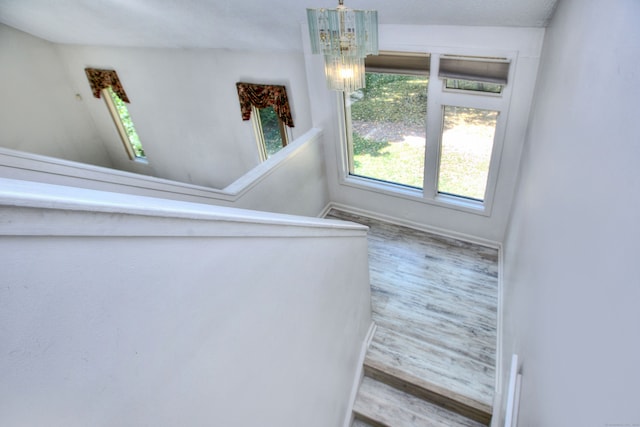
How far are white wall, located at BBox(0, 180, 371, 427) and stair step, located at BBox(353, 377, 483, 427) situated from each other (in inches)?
56.6

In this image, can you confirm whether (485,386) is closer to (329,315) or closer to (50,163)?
(329,315)

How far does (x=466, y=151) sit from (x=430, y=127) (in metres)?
0.46

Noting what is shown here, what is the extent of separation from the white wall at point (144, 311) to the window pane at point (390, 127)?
250cm

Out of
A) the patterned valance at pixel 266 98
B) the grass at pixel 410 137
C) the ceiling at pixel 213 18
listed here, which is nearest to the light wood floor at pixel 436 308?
the grass at pixel 410 137

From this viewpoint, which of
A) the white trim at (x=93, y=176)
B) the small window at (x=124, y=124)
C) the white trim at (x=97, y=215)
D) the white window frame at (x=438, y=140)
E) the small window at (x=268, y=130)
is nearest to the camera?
the white trim at (x=97, y=215)

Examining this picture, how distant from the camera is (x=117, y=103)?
6.36 m

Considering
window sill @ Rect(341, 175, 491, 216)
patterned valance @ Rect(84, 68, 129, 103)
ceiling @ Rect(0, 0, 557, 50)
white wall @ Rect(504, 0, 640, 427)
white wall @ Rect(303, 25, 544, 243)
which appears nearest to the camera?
white wall @ Rect(504, 0, 640, 427)

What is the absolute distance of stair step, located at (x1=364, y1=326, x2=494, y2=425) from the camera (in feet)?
8.58

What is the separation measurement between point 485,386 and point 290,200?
8.08 feet

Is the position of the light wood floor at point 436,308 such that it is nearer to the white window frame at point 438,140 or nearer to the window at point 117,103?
the white window frame at point 438,140

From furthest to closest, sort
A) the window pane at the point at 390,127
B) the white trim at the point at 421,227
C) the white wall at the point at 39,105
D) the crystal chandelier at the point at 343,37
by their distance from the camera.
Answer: the white wall at the point at 39,105 < the white trim at the point at 421,227 < the window pane at the point at 390,127 < the crystal chandelier at the point at 343,37

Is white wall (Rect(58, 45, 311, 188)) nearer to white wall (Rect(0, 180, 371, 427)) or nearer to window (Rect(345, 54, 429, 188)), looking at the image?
window (Rect(345, 54, 429, 188))

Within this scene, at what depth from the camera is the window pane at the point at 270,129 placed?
493 cm

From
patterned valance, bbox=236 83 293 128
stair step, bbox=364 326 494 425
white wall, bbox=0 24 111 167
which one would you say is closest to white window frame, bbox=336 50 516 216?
patterned valance, bbox=236 83 293 128
